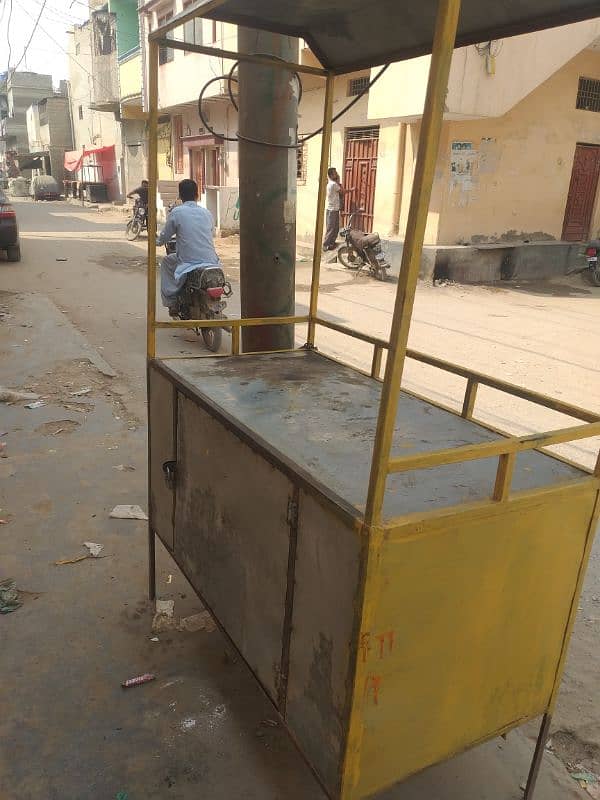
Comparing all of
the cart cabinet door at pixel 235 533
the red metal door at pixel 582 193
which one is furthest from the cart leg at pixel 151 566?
the red metal door at pixel 582 193

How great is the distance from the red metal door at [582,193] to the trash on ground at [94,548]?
1259 centimetres

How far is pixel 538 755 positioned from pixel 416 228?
1.64 meters

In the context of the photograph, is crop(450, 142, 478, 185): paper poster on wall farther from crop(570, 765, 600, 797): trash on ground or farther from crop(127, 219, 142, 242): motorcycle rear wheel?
crop(570, 765, 600, 797): trash on ground

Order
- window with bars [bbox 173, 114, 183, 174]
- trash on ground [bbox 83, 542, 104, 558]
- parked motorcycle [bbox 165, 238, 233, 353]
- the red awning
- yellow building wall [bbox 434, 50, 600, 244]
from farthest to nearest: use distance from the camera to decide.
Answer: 1. the red awning
2. window with bars [bbox 173, 114, 183, 174]
3. yellow building wall [bbox 434, 50, 600, 244]
4. parked motorcycle [bbox 165, 238, 233, 353]
5. trash on ground [bbox 83, 542, 104, 558]

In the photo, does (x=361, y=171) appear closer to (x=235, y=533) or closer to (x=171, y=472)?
(x=171, y=472)

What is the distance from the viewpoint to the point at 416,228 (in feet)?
3.70

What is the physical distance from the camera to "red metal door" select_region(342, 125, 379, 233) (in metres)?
12.7

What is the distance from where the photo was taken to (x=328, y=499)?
142 cm

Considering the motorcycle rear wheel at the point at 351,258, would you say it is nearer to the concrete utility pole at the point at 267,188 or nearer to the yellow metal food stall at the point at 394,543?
the concrete utility pole at the point at 267,188

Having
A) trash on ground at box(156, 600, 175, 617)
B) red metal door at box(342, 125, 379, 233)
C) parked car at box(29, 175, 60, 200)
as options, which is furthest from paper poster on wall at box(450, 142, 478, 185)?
parked car at box(29, 175, 60, 200)

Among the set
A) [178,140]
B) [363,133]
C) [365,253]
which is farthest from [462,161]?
[178,140]

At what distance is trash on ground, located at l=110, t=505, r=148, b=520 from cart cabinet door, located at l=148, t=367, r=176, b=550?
79 centimetres

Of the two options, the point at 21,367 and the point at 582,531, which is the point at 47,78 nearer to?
the point at 21,367

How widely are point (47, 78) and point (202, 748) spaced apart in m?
60.0
